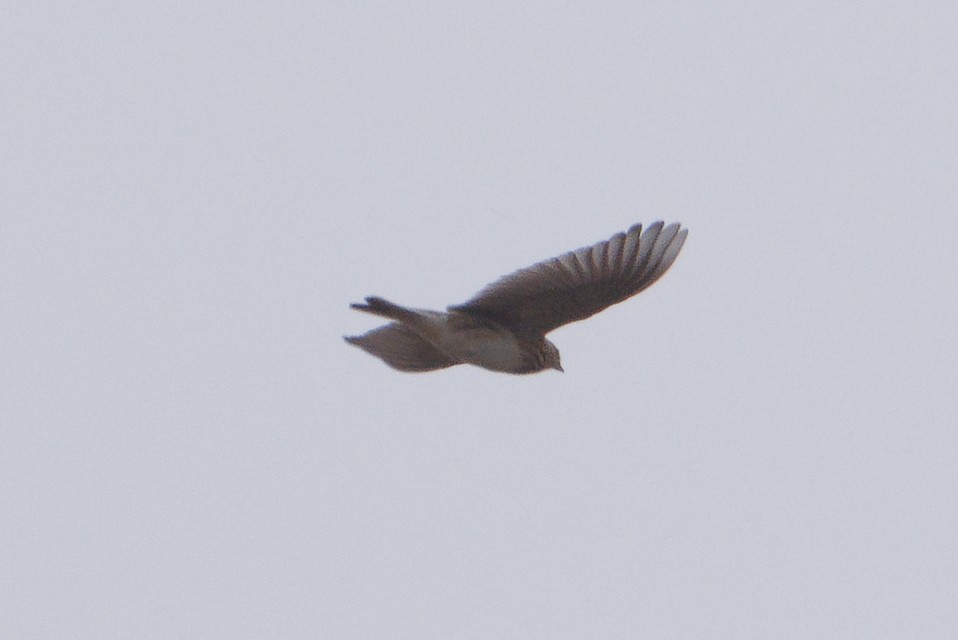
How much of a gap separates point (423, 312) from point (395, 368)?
137cm

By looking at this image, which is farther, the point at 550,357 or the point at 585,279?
the point at 550,357

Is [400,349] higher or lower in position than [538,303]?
higher

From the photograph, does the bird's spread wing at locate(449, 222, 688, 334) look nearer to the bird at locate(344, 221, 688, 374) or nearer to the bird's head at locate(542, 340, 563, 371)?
the bird at locate(344, 221, 688, 374)

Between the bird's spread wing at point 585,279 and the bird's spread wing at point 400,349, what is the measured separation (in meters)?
1.01

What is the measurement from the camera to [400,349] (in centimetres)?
1384

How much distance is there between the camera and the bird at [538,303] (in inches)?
489

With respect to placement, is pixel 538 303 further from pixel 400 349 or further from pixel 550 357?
pixel 400 349

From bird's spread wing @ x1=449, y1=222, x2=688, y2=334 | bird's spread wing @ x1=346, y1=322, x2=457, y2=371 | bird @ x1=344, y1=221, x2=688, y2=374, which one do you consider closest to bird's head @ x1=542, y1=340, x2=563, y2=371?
bird @ x1=344, y1=221, x2=688, y2=374

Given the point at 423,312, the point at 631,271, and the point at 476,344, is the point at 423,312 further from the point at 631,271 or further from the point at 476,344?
the point at 631,271

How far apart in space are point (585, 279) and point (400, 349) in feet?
5.93

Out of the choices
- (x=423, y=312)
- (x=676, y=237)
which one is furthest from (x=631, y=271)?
(x=423, y=312)

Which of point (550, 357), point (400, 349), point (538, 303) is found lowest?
point (550, 357)

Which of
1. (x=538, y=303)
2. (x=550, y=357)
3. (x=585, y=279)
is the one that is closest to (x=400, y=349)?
(x=550, y=357)

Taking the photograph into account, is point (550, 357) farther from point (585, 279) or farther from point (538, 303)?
point (585, 279)
